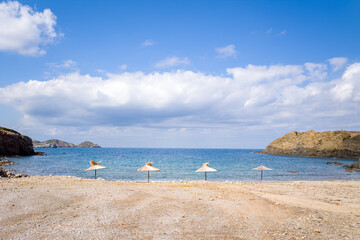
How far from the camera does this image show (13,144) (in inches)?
2768

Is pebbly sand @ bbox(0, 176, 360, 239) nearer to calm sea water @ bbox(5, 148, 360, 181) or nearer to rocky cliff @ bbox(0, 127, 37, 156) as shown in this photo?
calm sea water @ bbox(5, 148, 360, 181)

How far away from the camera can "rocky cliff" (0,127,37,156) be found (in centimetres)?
6662

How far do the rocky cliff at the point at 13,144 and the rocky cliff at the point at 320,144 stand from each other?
111 metres

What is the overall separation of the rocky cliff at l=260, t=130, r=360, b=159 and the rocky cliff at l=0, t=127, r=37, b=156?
111 metres

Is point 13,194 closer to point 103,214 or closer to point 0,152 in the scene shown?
point 103,214

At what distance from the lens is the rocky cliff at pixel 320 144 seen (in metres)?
89.2

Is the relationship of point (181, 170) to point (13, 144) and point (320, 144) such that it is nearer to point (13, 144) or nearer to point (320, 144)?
point (13, 144)

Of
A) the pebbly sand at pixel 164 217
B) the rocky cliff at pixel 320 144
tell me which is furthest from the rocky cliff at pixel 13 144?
the rocky cliff at pixel 320 144

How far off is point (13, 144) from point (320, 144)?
11784cm

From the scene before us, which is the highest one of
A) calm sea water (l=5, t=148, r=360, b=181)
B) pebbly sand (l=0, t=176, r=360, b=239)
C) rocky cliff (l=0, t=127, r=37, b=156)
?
rocky cliff (l=0, t=127, r=37, b=156)

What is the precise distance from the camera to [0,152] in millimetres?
64938

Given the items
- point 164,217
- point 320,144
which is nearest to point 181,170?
point 164,217

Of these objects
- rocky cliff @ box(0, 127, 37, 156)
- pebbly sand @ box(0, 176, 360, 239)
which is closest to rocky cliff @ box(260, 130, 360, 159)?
pebbly sand @ box(0, 176, 360, 239)

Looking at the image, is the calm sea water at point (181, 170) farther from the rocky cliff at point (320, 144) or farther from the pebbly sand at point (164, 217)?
the rocky cliff at point (320, 144)
